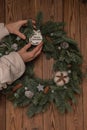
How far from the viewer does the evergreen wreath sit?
1.74m

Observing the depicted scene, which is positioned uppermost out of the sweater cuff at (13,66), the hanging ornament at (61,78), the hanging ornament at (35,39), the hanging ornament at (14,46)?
the hanging ornament at (35,39)

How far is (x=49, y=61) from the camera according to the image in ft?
6.04

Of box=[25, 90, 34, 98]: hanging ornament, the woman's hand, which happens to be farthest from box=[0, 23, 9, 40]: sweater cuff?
box=[25, 90, 34, 98]: hanging ornament

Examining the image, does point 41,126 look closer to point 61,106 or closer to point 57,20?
point 61,106

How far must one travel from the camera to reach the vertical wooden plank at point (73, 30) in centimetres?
180

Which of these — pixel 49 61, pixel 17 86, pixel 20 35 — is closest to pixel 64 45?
pixel 49 61

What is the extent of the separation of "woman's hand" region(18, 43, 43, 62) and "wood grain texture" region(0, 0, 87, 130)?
0.08 m

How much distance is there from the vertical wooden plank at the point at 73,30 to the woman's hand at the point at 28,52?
0.85ft

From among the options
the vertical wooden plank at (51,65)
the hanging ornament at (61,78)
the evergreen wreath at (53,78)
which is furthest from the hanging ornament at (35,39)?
the hanging ornament at (61,78)

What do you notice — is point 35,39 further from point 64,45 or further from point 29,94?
point 29,94

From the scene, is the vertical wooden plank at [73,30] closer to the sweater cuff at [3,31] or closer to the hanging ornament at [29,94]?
the hanging ornament at [29,94]

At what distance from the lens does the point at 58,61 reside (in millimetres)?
1786

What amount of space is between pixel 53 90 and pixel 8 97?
0.28 metres

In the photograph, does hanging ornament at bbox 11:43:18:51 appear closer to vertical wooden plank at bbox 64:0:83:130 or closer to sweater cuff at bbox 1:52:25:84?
sweater cuff at bbox 1:52:25:84
